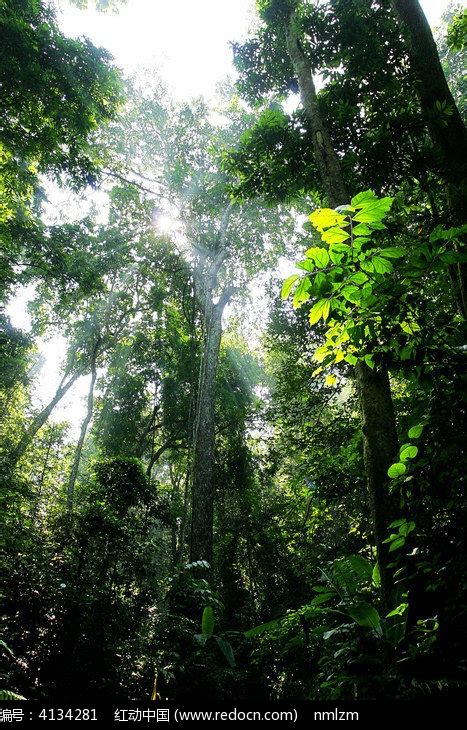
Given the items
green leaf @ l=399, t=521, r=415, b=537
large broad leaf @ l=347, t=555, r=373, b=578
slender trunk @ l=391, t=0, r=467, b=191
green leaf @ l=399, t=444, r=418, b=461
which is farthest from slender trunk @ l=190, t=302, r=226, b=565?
slender trunk @ l=391, t=0, r=467, b=191

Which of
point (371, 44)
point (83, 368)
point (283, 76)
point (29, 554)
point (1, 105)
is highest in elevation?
point (83, 368)

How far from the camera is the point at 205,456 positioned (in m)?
10.2

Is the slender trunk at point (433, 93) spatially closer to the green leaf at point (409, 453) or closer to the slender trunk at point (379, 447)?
the slender trunk at point (379, 447)

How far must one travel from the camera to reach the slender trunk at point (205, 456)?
9.11 metres

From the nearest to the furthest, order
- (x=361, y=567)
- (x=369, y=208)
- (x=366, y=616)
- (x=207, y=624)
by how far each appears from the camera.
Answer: (x=369, y=208) → (x=366, y=616) → (x=361, y=567) → (x=207, y=624)

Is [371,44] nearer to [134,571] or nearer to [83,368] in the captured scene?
[134,571]

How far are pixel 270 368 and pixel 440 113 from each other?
45.6ft

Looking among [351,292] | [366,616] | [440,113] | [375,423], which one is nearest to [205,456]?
[375,423]

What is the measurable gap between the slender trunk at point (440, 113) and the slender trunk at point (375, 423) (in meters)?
0.93

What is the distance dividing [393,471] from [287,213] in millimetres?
15493

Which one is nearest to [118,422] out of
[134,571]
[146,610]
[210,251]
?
[210,251]

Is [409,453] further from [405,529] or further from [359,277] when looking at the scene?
[359,277]

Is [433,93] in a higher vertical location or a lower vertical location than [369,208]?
higher

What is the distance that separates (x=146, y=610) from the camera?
592cm
